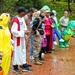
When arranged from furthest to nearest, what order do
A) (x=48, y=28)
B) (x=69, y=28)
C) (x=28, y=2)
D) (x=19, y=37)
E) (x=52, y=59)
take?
(x=28, y=2)
(x=69, y=28)
(x=48, y=28)
(x=52, y=59)
(x=19, y=37)

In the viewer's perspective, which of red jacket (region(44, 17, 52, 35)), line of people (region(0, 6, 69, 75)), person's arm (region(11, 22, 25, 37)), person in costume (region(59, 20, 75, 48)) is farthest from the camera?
person in costume (region(59, 20, 75, 48))

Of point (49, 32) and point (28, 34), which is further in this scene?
point (49, 32)

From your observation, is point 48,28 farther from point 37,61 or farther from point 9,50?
point 9,50

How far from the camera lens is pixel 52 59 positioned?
443 inches

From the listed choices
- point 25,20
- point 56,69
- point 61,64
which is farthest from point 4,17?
point 61,64

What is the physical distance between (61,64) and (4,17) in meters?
4.37

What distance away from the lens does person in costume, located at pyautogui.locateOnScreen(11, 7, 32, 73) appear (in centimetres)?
857

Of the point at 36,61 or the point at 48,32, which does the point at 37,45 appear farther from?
the point at 48,32

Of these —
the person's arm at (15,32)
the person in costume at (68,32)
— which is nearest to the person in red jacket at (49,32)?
the person in costume at (68,32)

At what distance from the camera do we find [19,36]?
8.62 m

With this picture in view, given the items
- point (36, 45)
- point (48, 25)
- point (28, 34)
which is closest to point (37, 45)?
point (36, 45)

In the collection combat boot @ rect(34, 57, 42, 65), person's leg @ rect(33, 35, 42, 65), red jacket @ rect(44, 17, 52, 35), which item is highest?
red jacket @ rect(44, 17, 52, 35)

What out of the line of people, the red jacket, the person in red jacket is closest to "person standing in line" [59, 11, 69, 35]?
the line of people

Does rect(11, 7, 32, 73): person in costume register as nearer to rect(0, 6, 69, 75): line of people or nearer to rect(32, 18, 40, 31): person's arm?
rect(0, 6, 69, 75): line of people
